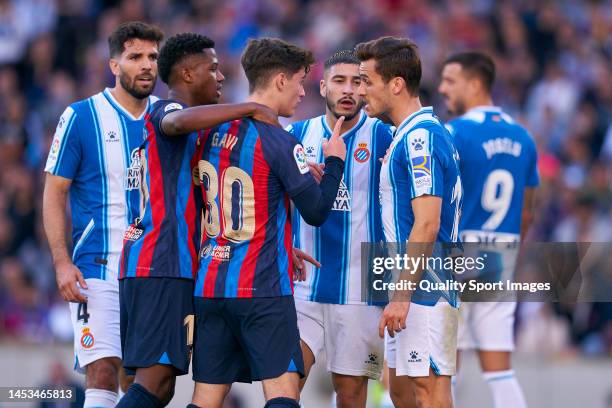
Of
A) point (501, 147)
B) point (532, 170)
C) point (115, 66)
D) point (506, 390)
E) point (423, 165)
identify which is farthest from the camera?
point (532, 170)

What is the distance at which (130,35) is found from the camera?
8.27 metres

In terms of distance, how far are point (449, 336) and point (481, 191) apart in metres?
2.74

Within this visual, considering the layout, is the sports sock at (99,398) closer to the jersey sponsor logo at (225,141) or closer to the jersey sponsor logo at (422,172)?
the jersey sponsor logo at (225,141)

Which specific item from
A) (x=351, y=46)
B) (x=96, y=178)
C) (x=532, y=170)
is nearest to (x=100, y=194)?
(x=96, y=178)

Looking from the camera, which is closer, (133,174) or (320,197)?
(320,197)

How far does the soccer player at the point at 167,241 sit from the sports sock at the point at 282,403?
68 cm

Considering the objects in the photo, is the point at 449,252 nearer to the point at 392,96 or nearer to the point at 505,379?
the point at 392,96

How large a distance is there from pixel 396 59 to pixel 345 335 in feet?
6.43

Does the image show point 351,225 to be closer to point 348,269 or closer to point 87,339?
point 348,269

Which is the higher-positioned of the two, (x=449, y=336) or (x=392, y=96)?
(x=392, y=96)

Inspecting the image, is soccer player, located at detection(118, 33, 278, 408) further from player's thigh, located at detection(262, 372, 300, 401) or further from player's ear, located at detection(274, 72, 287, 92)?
player's thigh, located at detection(262, 372, 300, 401)

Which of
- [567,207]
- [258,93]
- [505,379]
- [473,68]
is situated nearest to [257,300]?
[258,93]

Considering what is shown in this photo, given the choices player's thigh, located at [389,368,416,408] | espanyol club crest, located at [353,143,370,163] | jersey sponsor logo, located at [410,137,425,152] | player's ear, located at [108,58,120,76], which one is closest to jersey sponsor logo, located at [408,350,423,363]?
player's thigh, located at [389,368,416,408]

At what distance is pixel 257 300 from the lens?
6848 millimetres
